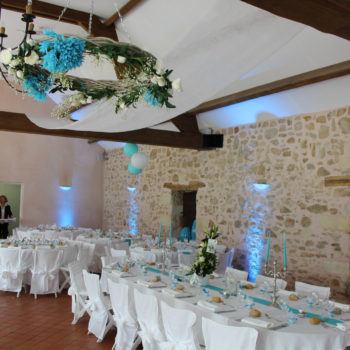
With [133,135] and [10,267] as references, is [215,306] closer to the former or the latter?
[10,267]

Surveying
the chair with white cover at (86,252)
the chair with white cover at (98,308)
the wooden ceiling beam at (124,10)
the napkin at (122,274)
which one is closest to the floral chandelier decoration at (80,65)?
the chair with white cover at (98,308)

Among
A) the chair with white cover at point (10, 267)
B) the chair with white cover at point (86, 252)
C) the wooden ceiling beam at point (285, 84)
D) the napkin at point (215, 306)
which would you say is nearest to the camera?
the napkin at point (215, 306)

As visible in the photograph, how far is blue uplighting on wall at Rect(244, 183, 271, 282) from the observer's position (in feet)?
24.8

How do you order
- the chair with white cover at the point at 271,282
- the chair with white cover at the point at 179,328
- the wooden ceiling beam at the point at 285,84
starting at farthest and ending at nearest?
1. the wooden ceiling beam at the point at 285,84
2. the chair with white cover at the point at 271,282
3. the chair with white cover at the point at 179,328

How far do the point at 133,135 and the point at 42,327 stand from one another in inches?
152

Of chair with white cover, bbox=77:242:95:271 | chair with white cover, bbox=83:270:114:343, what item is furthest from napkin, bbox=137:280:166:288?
chair with white cover, bbox=77:242:95:271

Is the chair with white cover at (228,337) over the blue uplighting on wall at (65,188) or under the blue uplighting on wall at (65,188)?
under

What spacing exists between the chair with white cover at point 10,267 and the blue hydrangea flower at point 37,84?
4.02m

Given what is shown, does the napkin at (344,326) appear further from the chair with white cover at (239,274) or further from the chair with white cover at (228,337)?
the chair with white cover at (239,274)

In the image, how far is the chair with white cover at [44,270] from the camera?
6.57 metres

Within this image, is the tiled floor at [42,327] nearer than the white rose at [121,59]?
No

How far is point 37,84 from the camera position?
3064 mm

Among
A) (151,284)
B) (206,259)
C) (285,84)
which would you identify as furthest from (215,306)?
(285,84)

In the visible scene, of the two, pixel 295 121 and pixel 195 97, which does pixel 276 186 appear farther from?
pixel 195 97
